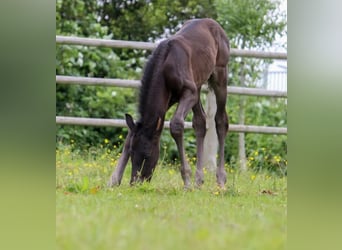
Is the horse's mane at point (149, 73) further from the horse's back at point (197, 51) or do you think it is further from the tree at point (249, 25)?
the tree at point (249, 25)

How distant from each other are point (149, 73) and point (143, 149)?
1.99ft

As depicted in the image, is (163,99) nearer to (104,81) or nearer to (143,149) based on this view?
(143,149)

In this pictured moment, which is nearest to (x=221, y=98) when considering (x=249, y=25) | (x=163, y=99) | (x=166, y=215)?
(x=163, y=99)

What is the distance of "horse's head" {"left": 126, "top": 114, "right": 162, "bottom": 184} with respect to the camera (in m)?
4.46

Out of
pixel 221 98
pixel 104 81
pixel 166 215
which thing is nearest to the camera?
pixel 166 215

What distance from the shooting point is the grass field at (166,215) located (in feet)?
6.32

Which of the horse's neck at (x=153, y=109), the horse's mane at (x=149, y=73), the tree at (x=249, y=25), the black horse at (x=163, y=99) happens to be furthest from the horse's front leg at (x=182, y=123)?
the tree at (x=249, y=25)

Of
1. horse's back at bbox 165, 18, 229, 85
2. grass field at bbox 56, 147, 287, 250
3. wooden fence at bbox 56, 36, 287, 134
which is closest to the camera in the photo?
grass field at bbox 56, 147, 287, 250

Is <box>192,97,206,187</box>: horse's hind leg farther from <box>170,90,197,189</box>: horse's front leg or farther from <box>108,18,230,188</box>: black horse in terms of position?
<box>170,90,197,189</box>: horse's front leg

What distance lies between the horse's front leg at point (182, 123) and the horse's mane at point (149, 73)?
27 centimetres

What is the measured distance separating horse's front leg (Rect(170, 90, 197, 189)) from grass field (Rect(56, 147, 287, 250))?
128 mm

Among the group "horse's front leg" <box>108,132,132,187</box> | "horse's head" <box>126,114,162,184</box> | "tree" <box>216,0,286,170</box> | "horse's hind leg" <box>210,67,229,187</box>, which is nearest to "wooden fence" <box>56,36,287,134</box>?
"horse's hind leg" <box>210,67,229,187</box>

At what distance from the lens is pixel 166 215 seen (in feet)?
9.00
